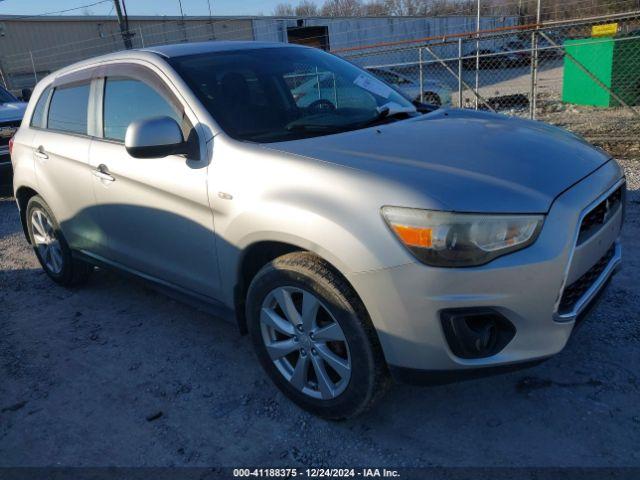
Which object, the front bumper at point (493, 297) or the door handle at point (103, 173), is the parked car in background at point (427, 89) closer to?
the door handle at point (103, 173)

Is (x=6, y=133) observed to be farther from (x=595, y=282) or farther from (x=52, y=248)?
(x=595, y=282)

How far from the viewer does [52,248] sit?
4.55 metres

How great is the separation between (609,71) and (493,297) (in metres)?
11.1

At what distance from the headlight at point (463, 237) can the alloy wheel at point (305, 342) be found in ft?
1.81

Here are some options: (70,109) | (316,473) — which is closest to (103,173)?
(70,109)

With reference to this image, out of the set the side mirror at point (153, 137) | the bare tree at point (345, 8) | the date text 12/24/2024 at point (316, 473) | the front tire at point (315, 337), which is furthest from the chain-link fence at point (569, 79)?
the bare tree at point (345, 8)

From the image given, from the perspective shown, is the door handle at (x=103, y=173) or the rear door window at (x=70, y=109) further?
the rear door window at (x=70, y=109)

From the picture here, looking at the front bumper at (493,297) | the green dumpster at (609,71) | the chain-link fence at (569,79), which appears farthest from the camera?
the green dumpster at (609,71)

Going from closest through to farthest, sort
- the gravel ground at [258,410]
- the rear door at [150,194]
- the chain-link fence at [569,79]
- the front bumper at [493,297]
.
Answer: the front bumper at [493,297], the gravel ground at [258,410], the rear door at [150,194], the chain-link fence at [569,79]

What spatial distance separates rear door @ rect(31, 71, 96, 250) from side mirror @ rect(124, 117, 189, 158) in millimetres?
1093

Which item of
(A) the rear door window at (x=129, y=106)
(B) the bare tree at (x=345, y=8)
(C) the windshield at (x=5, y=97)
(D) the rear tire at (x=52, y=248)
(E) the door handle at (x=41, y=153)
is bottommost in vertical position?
(D) the rear tire at (x=52, y=248)

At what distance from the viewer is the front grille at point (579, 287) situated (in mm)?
2234

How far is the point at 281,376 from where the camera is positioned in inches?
107

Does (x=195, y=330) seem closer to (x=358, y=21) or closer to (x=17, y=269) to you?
(x=17, y=269)
